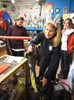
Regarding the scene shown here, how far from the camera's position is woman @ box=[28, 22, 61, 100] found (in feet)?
5.75

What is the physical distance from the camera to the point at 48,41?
6.16 ft

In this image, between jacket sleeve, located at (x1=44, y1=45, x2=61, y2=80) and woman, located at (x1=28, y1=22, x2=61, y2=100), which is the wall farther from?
jacket sleeve, located at (x1=44, y1=45, x2=61, y2=80)

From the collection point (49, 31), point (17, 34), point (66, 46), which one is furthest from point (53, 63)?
point (66, 46)

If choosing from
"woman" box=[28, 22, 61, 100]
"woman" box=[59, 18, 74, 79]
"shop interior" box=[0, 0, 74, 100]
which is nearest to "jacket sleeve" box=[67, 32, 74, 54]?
"woman" box=[59, 18, 74, 79]

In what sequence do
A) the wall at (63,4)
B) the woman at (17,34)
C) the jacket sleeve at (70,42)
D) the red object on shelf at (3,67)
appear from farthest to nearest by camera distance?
the wall at (63,4) → the jacket sleeve at (70,42) → the woman at (17,34) → the red object on shelf at (3,67)

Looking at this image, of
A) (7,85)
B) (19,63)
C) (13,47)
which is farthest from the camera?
(13,47)

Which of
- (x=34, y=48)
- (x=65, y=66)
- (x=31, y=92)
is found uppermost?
(x=34, y=48)

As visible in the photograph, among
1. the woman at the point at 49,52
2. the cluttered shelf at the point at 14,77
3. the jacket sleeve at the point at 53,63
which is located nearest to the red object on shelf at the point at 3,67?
the cluttered shelf at the point at 14,77

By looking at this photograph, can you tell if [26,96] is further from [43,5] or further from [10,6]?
[10,6]

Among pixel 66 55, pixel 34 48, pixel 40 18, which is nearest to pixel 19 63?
pixel 34 48

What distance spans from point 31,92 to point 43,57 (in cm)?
45

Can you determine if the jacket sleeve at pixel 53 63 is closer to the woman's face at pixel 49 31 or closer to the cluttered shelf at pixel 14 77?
the woman's face at pixel 49 31

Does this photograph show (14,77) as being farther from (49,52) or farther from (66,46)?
(66,46)

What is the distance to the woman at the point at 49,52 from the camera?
1.75 m
